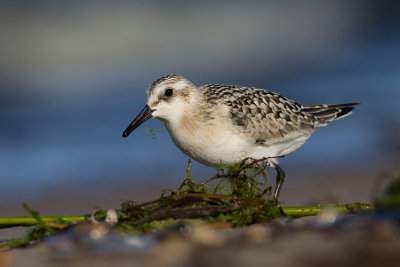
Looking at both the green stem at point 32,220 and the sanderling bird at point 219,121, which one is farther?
the sanderling bird at point 219,121

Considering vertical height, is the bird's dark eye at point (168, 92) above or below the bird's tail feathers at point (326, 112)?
above

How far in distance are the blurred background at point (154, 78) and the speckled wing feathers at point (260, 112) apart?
836 millimetres

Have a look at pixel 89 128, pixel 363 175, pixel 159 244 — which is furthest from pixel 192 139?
pixel 89 128

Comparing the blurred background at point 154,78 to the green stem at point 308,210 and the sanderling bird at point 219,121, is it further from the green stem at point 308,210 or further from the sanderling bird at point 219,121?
the sanderling bird at point 219,121

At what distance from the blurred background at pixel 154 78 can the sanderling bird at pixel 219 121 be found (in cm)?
81

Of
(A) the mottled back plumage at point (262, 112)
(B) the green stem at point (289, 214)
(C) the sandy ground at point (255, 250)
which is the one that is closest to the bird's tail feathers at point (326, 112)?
(A) the mottled back plumage at point (262, 112)

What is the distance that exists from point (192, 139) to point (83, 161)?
697cm

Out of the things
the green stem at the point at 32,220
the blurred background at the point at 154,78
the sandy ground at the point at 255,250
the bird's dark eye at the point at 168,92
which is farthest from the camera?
the blurred background at the point at 154,78

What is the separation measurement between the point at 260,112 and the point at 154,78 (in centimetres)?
1289

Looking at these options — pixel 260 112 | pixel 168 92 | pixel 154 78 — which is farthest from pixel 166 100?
pixel 154 78

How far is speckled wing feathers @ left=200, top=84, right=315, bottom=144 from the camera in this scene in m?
6.24

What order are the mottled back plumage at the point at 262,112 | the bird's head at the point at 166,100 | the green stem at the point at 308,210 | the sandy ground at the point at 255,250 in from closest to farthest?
the sandy ground at the point at 255,250, the green stem at the point at 308,210, the bird's head at the point at 166,100, the mottled back plumage at the point at 262,112

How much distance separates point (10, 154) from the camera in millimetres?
12945

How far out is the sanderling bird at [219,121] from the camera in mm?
5875
